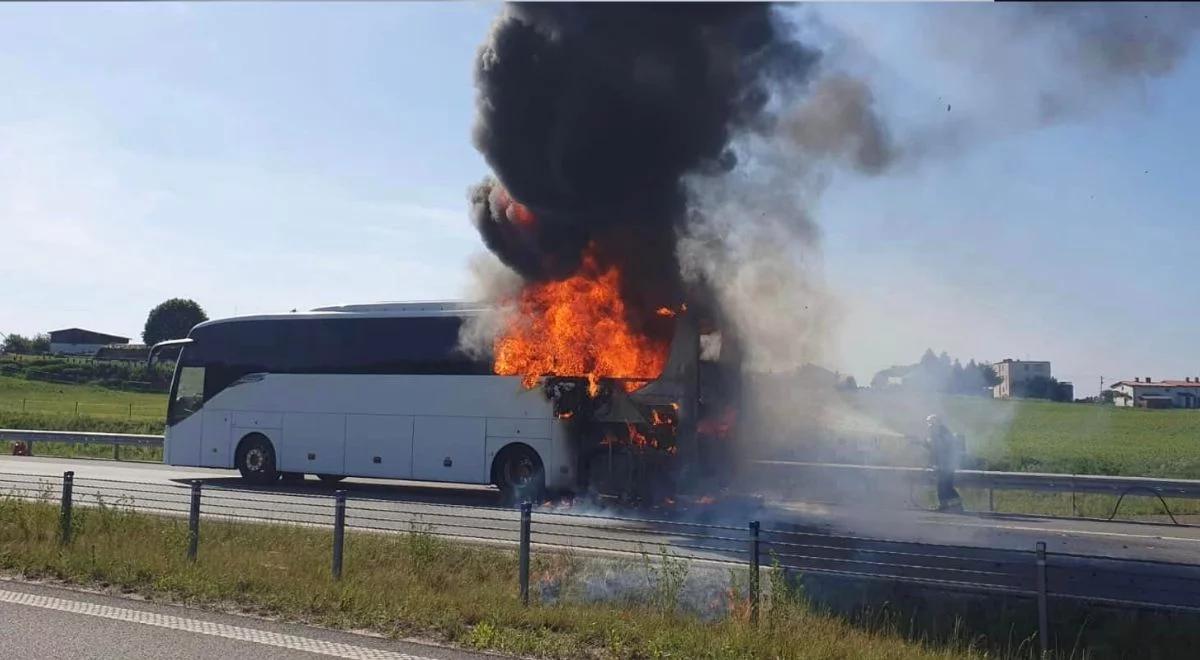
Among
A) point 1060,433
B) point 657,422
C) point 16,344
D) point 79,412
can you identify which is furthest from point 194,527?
point 16,344

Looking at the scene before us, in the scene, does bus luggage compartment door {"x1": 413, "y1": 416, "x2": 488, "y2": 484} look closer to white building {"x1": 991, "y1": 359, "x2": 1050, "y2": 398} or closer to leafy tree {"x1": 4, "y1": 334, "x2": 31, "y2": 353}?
white building {"x1": 991, "y1": 359, "x2": 1050, "y2": 398}

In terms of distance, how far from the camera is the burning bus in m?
15.2

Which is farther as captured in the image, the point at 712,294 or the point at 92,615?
the point at 712,294

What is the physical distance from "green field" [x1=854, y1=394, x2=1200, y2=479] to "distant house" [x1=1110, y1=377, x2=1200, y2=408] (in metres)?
2.11

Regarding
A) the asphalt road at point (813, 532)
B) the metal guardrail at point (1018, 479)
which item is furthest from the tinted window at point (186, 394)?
the metal guardrail at point (1018, 479)

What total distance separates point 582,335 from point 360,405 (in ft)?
18.0

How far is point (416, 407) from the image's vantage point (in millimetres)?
17766

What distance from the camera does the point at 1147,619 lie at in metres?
7.77

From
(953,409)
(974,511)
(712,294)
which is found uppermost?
(712,294)

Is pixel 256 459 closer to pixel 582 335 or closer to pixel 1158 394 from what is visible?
pixel 582 335

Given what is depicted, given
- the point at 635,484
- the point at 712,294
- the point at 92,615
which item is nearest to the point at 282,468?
the point at 635,484

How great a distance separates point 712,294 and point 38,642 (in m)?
11.3

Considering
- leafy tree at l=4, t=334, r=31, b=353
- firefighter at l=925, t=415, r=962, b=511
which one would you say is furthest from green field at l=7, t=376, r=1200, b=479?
leafy tree at l=4, t=334, r=31, b=353

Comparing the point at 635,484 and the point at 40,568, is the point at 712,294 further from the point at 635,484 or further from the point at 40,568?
the point at 40,568
